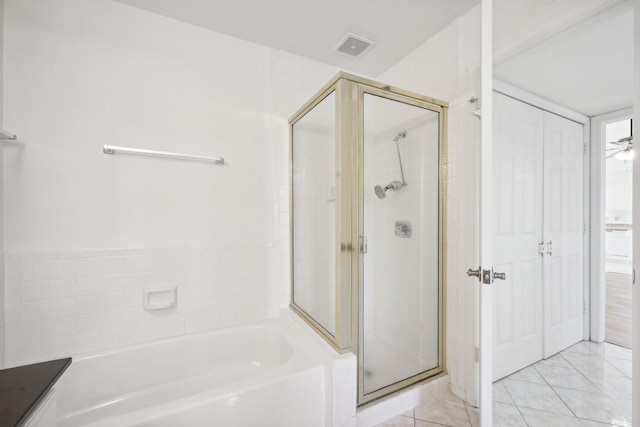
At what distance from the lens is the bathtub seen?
1.14m

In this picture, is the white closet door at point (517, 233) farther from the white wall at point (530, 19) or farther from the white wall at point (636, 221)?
the white wall at point (636, 221)

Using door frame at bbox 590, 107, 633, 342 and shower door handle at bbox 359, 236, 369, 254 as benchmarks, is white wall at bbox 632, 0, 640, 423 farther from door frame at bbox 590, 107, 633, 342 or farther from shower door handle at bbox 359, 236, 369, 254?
door frame at bbox 590, 107, 633, 342

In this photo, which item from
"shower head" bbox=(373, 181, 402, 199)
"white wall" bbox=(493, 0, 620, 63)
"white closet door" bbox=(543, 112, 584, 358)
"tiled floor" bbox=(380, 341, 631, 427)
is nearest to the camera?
"white wall" bbox=(493, 0, 620, 63)

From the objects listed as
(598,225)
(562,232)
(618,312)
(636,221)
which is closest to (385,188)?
(636,221)

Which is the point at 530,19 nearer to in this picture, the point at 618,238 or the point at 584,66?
the point at 584,66

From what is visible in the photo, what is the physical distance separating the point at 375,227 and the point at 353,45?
145cm

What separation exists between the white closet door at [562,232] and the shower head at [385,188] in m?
1.45

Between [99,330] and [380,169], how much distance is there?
6.57ft

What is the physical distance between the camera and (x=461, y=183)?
5.63ft

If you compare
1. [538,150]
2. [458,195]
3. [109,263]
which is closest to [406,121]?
[458,195]

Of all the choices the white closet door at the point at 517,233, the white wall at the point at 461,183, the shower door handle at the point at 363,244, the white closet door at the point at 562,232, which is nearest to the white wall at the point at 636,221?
the white wall at the point at 461,183

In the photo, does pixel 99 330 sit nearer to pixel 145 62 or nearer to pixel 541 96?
pixel 145 62

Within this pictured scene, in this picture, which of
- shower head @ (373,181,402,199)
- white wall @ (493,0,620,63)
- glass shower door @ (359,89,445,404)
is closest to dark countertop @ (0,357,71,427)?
glass shower door @ (359,89,445,404)

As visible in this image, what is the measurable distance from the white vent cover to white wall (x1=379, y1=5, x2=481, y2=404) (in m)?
0.52
